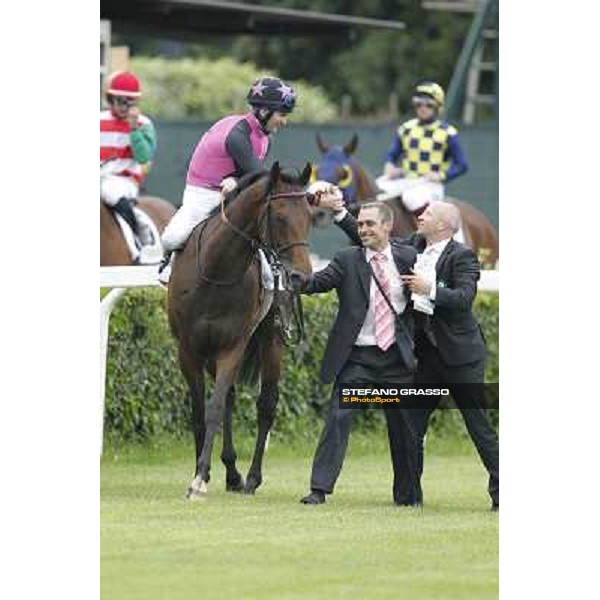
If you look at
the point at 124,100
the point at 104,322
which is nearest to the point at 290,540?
the point at 104,322

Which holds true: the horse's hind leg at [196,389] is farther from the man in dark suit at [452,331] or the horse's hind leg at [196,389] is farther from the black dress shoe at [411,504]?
the man in dark suit at [452,331]

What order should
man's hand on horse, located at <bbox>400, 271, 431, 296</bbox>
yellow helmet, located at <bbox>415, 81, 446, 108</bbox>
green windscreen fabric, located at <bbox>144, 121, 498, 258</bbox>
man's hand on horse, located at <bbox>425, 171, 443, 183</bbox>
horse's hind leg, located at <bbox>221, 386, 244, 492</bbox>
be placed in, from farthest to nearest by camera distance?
green windscreen fabric, located at <bbox>144, 121, 498, 258</bbox>
man's hand on horse, located at <bbox>425, 171, 443, 183</bbox>
yellow helmet, located at <bbox>415, 81, 446, 108</bbox>
horse's hind leg, located at <bbox>221, 386, 244, 492</bbox>
man's hand on horse, located at <bbox>400, 271, 431, 296</bbox>

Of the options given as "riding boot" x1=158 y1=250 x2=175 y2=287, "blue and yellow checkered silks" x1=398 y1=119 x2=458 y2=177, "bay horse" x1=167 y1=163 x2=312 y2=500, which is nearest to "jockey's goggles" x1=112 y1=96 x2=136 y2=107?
"blue and yellow checkered silks" x1=398 y1=119 x2=458 y2=177

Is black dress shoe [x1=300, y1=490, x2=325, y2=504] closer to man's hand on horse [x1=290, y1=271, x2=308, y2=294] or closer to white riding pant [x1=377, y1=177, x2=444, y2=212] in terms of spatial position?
man's hand on horse [x1=290, y1=271, x2=308, y2=294]

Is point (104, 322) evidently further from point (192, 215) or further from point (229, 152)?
point (229, 152)

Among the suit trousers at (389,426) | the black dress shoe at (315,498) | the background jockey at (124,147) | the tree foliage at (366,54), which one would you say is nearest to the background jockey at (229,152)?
the suit trousers at (389,426)

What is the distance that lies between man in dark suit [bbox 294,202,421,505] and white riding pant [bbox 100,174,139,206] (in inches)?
228

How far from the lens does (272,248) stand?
33.8 ft

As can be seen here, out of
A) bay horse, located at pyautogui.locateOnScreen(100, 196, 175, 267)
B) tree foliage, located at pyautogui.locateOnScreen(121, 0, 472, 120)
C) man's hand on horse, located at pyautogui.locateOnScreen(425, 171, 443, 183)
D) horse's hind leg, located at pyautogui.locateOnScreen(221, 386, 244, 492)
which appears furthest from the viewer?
tree foliage, located at pyautogui.locateOnScreen(121, 0, 472, 120)

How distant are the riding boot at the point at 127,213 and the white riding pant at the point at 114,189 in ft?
0.16

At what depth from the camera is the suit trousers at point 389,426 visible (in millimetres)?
10359

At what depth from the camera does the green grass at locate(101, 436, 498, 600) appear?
7.83 m

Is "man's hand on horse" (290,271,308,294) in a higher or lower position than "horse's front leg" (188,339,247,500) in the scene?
higher
